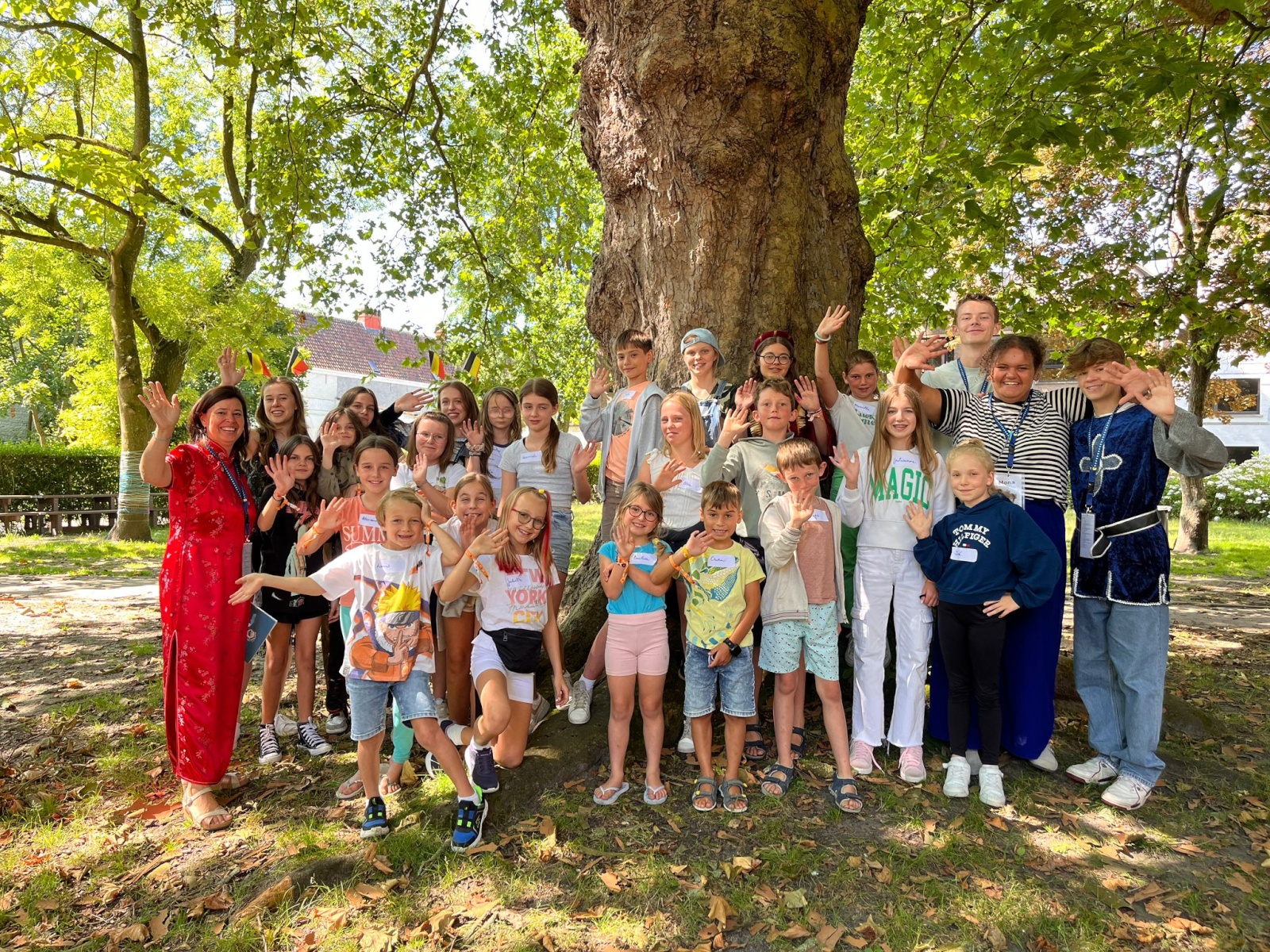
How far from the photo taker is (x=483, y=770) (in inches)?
147

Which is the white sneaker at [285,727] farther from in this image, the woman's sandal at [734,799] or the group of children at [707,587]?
the woman's sandal at [734,799]

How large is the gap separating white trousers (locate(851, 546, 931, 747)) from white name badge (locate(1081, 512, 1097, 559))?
0.86 metres

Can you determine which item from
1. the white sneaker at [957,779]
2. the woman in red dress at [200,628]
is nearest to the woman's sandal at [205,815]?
the woman in red dress at [200,628]

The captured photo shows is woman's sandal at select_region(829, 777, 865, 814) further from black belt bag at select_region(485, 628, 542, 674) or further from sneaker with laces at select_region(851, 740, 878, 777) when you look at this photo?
black belt bag at select_region(485, 628, 542, 674)

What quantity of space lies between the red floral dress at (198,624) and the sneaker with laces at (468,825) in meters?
1.31

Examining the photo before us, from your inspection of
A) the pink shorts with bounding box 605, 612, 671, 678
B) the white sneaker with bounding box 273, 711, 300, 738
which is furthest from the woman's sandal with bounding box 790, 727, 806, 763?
the white sneaker with bounding box 273, 711, 300, 738

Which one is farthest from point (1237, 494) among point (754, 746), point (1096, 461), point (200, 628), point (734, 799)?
point (200, 628)

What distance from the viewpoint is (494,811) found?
374 centimetres

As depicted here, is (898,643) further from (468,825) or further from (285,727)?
(285,727)

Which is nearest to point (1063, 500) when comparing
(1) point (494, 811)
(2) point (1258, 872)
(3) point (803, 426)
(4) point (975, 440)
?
(4) point (975, 440)

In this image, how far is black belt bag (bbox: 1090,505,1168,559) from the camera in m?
3.88

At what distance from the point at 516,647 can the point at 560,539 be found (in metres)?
0.99

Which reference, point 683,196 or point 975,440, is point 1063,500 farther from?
point 683,196

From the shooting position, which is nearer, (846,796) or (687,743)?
(846,796)
